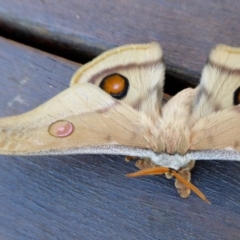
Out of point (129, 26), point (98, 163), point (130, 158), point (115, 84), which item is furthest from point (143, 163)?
point (129, 26)

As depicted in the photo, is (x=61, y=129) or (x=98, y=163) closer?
(x=61, y=129)

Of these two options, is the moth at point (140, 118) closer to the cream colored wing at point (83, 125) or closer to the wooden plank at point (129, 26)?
the cream colored wing at point (83, 125)

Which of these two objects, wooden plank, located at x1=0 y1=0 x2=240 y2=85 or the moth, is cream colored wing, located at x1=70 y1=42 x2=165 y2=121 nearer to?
the moth

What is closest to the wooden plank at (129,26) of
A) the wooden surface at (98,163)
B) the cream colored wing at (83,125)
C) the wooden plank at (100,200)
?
the wooden surface at (98,163)

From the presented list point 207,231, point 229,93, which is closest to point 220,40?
point 229,93

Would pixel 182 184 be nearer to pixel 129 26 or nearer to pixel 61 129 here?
pixel 61 129

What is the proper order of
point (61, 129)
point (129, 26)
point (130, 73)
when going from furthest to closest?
point (129, 26) → point (130, 73) → point (61, 129)

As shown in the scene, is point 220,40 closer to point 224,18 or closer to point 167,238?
point 224,18
